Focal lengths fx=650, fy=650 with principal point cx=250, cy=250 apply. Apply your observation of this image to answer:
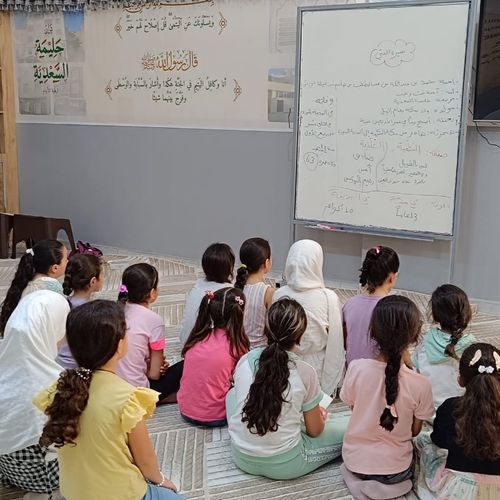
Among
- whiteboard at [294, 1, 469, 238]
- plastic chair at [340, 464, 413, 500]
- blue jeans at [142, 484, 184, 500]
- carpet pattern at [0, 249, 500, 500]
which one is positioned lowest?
carpet pattern at [0, 249, 500, 500]

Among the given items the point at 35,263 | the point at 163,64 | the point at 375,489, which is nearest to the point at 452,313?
the point at 375,489

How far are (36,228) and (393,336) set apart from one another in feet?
12.6

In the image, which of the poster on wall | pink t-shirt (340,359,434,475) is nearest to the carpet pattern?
pink t-shirt (340,359,434,475)

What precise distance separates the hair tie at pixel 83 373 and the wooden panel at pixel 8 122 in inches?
176

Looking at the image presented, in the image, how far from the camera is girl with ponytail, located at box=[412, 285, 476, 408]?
2.16 m

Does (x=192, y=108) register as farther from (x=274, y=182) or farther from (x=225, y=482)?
(x=225, y=482)

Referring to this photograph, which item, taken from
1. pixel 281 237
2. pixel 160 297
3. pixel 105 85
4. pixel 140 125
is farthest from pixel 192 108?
pixel 160 297

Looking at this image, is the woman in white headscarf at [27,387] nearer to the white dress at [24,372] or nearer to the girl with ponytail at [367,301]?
the white dress at [24,372]

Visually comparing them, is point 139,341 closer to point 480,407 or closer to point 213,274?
point 213,274

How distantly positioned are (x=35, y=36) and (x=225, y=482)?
4.49 metres

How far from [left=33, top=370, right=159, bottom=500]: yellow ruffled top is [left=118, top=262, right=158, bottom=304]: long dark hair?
90cm

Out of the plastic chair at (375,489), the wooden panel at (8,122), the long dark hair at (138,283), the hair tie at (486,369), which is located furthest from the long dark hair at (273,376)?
the wooden panel at (8,122)

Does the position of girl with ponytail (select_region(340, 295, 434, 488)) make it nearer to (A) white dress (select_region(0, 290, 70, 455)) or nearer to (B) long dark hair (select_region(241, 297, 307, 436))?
(B) long dark hair (select_region(241, 297, 307, 436))

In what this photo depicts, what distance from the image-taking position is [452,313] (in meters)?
2.16
